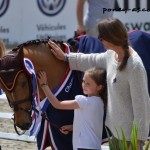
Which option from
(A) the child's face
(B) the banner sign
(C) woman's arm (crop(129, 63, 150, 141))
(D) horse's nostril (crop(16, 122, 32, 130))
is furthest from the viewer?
(B) the banner sign

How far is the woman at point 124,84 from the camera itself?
3.02 m

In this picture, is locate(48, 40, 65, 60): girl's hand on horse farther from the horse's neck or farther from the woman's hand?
the woman's hand

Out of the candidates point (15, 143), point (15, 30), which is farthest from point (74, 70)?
point (15, 30)

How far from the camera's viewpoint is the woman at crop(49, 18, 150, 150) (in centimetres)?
302

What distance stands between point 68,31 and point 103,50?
9.50m

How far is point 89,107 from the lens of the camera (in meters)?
3.39

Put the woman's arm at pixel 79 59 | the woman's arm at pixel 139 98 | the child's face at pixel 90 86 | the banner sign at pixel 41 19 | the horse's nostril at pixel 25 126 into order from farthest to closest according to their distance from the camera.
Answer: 1. the banner sign at pixel 41 19
2. the woman's arm at pixel 79 59
3. the horse's nostril at pixel 25 126
4. the child's face at pixel 90 86
5. the woman's arm at pixel 139 98

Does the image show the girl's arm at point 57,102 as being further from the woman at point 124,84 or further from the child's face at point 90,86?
the woman at point 124,84

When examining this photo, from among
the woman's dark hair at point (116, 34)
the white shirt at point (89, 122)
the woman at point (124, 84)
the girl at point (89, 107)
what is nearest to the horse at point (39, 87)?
the girl at point (89, 107)

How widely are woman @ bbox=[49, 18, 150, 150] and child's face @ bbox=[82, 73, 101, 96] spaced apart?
0.54 feet

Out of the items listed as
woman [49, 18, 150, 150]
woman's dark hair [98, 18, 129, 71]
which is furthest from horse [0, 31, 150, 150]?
woman's dark hair [98, 18, 129, 71]

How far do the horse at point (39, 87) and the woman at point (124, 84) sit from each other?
54 centimetres

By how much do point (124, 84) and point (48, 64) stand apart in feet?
2.58

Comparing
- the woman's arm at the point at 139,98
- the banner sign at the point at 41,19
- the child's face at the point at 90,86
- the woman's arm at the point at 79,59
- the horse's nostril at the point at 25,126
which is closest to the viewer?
the woman's arm at the point at 139,98
